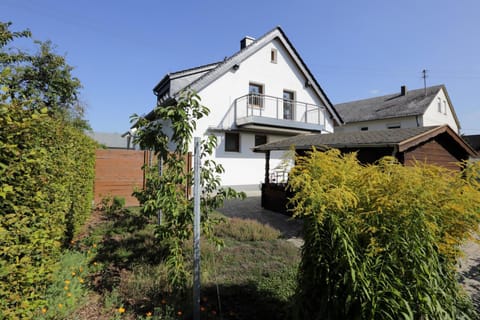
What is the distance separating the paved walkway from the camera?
5.41 m

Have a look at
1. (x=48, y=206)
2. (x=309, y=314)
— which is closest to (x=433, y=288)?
(x=309, y=314)

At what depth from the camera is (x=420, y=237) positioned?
5.40 ft

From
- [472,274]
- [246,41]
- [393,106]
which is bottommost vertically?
[472,274]

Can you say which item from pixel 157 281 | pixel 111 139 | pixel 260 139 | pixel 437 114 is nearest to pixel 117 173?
pixel 157 281

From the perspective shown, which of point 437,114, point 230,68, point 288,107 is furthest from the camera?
point 437,114

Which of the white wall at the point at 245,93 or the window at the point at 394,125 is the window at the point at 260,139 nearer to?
the white wall at the point at 245,93

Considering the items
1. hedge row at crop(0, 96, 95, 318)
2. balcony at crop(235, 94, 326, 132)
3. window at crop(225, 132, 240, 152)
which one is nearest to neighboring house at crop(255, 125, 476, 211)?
balcony at crop(235, 94, 326, 132)

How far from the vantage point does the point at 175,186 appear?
8.98 ft

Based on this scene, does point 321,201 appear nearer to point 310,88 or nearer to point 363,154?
point 363,154

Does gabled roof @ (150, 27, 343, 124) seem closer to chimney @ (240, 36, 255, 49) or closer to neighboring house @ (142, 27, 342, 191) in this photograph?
neighboring house @ (142, 27, 342, 191)

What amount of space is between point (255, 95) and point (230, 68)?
1958mm

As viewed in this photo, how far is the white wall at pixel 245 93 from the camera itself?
11.7 m

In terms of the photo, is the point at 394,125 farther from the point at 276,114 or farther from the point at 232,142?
the point at 232,142

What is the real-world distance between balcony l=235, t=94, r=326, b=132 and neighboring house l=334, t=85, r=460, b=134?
519 cm
